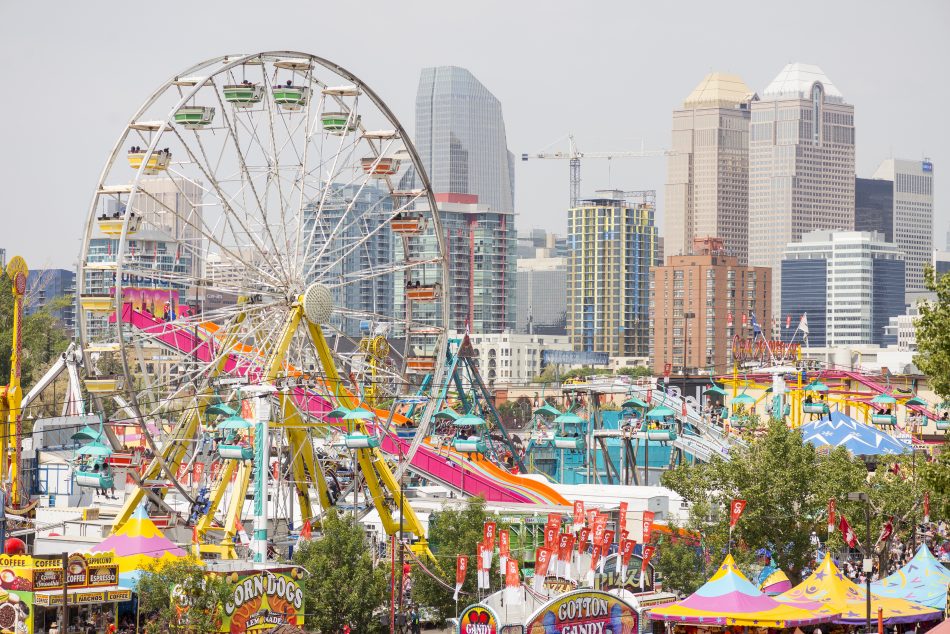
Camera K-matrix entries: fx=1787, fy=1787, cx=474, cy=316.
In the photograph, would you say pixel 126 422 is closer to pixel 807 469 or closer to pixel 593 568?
pixel 593 568

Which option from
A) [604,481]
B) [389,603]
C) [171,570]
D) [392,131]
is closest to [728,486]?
[389,603]

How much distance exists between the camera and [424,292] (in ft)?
226

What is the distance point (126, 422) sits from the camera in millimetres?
62656

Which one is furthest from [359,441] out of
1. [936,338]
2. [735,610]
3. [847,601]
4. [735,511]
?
[936,338]

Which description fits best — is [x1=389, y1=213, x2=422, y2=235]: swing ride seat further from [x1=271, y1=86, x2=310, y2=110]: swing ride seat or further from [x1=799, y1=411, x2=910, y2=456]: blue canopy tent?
[x1=799, y1=411, x2=910, y2=456]: blue canopy tent

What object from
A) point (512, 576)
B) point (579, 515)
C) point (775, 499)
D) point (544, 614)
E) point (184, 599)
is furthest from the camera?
point (775, 499)

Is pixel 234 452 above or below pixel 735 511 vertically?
above

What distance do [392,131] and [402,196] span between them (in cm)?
340

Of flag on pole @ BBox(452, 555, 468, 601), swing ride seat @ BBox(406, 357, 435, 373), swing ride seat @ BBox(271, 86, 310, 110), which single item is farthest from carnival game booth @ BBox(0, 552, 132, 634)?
swing ride seat @ BBox(406, 357, 435, 373)

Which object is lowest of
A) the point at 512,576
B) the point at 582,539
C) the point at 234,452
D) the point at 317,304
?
the point at 512,576

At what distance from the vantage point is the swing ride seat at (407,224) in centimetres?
6775

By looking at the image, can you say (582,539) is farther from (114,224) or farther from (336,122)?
(114,224)

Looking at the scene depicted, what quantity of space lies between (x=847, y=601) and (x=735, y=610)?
393 cm

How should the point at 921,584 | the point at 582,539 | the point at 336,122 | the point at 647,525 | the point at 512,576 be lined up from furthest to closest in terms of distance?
the point at 336,122 → the point at 647,525 → the point at 582,539 → the point at 921,584 → the point at 512,576
